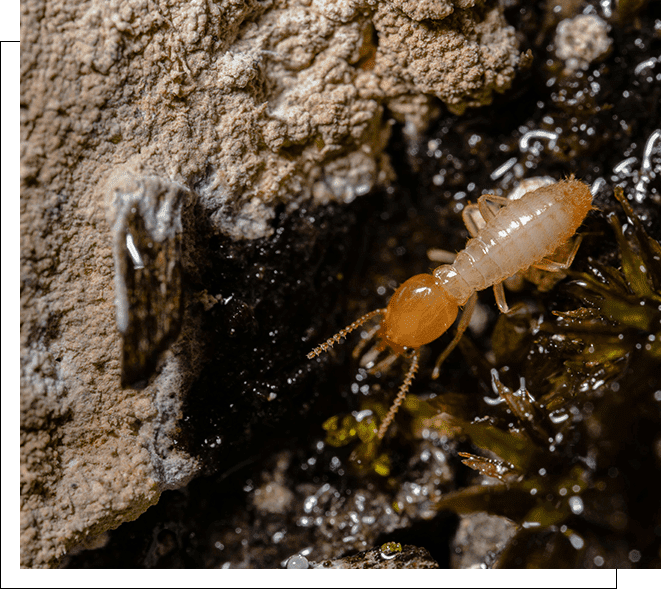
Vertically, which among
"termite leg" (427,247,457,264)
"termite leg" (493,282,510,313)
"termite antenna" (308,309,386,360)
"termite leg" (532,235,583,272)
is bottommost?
"termite antenna" (308,309,386,360)

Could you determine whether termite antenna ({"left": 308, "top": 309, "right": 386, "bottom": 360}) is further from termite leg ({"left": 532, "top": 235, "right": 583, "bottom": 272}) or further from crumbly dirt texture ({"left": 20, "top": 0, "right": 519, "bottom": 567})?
termite leg ({"left": 532, "top": 235, "right": 583, "bottom": 272})

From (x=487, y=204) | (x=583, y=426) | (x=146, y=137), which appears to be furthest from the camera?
(x=487, y=204)

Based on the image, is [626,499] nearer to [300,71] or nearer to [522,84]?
[522,84]

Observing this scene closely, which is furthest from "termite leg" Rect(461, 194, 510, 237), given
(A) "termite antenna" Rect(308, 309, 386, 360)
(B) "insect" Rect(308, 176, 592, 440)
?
(A) "termite antenna" Rect(308, 309, 386, 360)

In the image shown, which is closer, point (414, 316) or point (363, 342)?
point (414, 316)

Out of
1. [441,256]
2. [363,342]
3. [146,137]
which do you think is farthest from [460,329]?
[146,137]

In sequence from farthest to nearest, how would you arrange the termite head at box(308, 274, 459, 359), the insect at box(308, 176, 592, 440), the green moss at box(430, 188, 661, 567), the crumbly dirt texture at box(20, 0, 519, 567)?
the termite head at box(308, 274, 459, 359), the insect at box(308, 176, 592, 440), the green moss at box(430, 188, 661, 567), the crumbly dirt texture at box(20, 0, 519, 567)

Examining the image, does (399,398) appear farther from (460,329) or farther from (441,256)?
(441,256)
